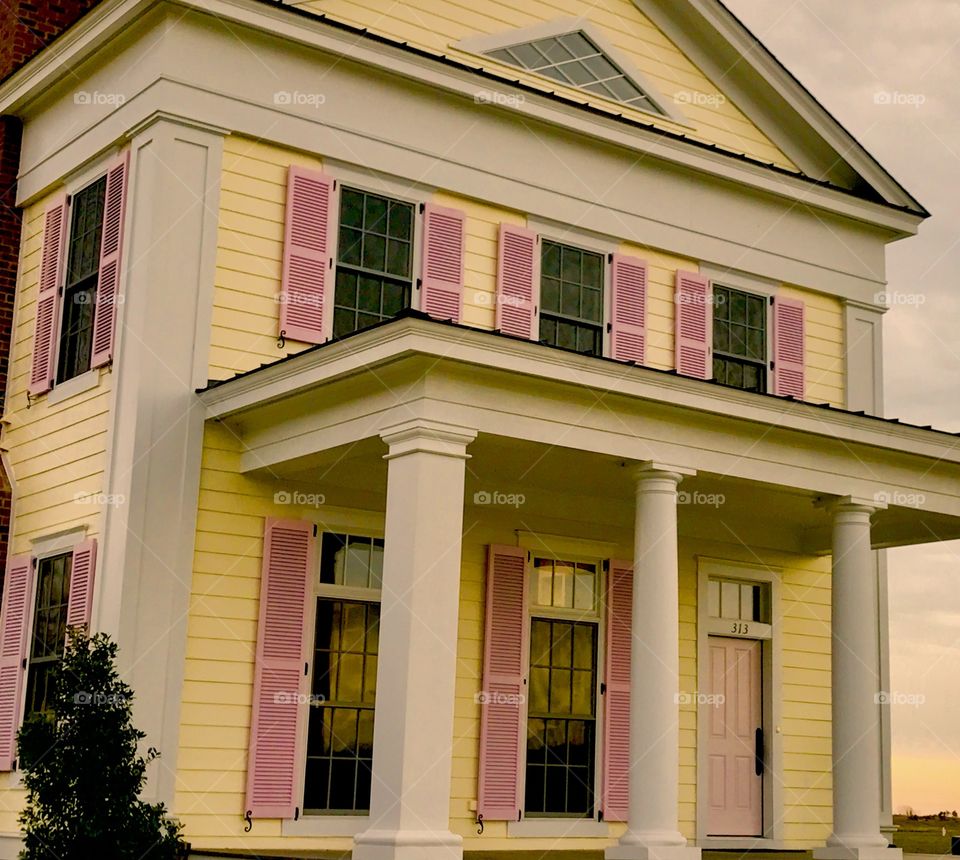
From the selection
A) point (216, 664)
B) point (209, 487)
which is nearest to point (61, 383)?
point (209, 487)

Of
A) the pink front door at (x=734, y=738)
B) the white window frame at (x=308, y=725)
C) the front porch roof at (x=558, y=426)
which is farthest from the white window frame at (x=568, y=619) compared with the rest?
the white window frame at (x=308, y=725)

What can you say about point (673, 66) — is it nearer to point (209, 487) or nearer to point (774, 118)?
point (774, 118)

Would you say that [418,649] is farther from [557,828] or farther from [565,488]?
[557,828]

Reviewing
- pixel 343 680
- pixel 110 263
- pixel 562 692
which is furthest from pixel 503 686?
pixel 110 263

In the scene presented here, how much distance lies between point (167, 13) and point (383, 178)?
2534 millimetres

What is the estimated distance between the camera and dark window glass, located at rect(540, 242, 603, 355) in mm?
15188

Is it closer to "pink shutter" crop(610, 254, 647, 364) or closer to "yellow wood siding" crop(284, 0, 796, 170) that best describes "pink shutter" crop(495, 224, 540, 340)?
"pink shutter" crop(610, 254, 647, 364)

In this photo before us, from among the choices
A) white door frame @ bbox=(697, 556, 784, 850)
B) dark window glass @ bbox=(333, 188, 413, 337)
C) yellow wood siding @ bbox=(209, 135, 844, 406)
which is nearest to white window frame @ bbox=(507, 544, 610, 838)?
white door frame @ bbox=(697, 556, 784, 850)

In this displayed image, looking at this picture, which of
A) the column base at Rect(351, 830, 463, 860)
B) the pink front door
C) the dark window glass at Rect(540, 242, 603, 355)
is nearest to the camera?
the column base at Rect(351, 830, 463, 860)

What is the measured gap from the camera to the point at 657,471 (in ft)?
40.0

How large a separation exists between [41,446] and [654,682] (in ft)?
21.2

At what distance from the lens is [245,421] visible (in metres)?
12.7

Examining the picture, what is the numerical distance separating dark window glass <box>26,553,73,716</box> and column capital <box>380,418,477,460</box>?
406 cm

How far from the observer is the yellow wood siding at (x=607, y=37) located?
15.0 meters
